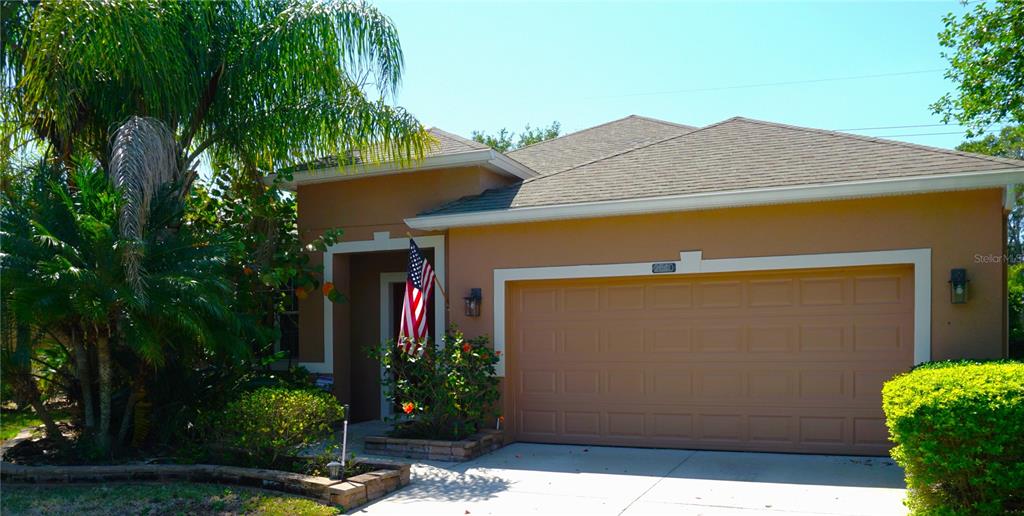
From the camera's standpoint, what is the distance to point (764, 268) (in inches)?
342

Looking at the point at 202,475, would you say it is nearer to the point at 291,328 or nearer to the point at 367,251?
the point at 367,251

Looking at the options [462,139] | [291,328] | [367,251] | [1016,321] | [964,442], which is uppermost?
[462,139]

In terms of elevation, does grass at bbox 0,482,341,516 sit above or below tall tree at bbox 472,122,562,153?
below

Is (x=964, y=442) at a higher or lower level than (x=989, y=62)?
lower

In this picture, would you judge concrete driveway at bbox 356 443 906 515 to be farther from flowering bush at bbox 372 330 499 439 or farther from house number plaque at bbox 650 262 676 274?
house number plaque at bbox 650 262 676 274

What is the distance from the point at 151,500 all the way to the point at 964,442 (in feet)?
22.0

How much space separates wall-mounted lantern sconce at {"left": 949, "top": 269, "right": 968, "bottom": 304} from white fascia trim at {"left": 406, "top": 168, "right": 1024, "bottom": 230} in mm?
869

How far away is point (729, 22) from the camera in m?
12.3

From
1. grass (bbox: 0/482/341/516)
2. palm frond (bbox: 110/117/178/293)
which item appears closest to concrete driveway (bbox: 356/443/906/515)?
grass (bbox: 0/482/341/516)

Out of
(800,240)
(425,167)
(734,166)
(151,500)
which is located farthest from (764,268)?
(151,500)

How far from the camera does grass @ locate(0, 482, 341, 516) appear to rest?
6625mm

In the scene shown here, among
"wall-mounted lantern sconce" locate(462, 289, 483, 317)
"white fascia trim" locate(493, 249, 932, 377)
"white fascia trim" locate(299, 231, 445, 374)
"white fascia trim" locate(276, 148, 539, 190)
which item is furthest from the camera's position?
"white fascia trim" locate(299, 231, 445, 374)

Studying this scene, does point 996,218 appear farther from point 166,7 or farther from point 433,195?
point 166,7

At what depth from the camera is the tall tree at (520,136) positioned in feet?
110
